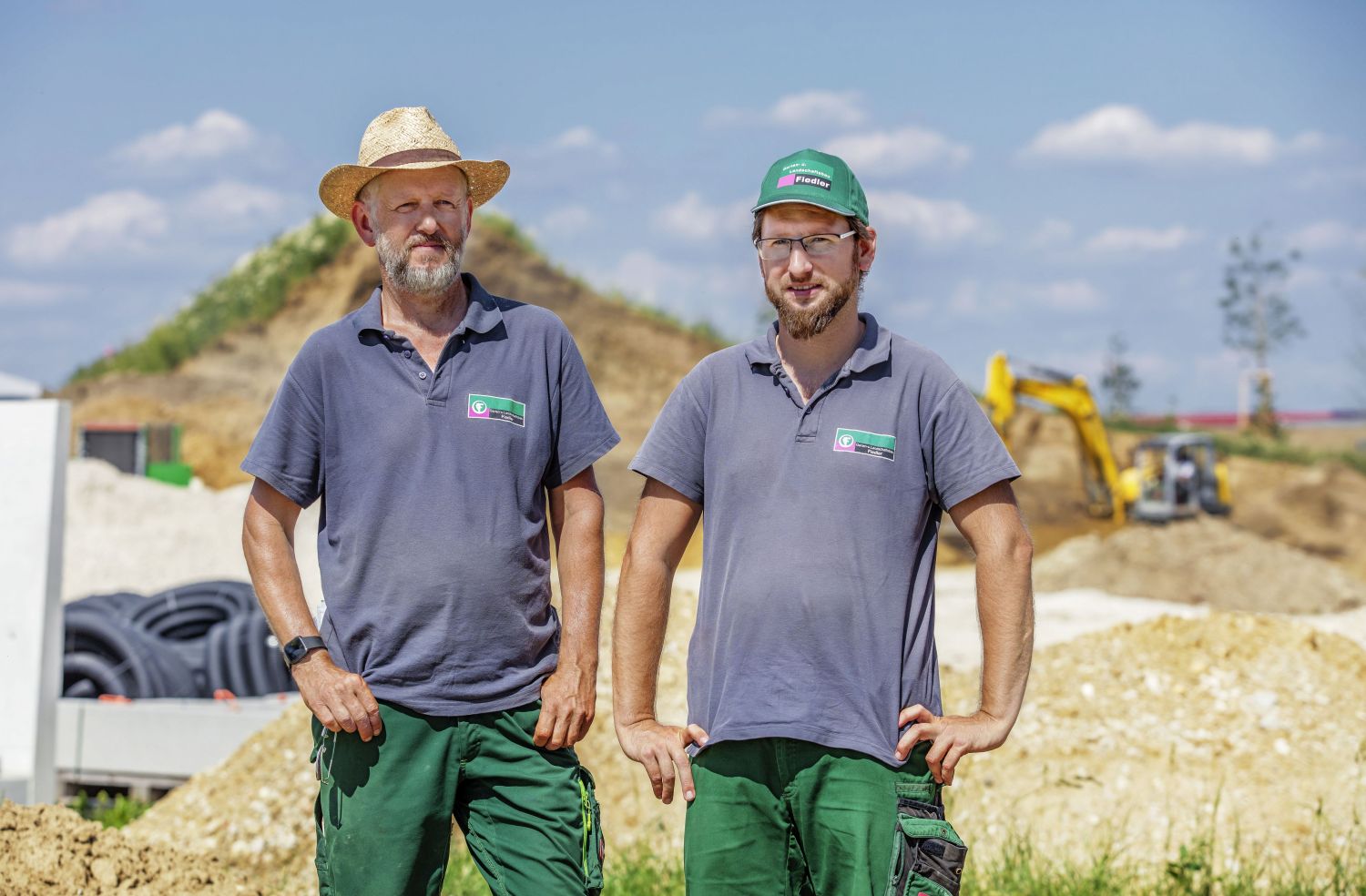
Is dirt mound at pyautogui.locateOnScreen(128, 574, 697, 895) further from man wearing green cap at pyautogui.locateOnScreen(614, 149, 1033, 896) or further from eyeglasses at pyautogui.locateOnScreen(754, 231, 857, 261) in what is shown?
eyeglasses at pyautogui.locateOnScreen(754, 231, 857, 261)

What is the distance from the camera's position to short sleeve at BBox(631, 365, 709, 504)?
3.22 metres

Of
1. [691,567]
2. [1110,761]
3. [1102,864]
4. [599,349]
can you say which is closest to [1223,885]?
[1102,864]

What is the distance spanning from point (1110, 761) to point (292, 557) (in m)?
5.67

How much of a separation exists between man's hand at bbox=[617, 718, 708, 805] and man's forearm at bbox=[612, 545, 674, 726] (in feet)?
0.16

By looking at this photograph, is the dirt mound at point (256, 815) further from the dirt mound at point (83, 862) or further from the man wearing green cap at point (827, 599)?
the man wearing green cap at point (827, 599)

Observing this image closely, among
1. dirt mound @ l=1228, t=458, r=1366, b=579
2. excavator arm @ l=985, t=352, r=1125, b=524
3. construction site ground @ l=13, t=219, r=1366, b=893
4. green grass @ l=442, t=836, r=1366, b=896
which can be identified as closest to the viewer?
green grass @ l=442, t=836, r=1366, b=896

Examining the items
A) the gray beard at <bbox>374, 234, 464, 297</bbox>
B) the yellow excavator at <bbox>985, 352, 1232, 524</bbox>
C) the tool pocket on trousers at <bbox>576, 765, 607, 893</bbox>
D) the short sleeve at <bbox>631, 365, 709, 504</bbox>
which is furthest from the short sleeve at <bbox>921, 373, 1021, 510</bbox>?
the yellow excavator at <bbox>985, 352, 1232, 524</bbox>

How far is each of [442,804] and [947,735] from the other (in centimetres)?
123

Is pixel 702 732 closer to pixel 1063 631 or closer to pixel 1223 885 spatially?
pixel 1223 885

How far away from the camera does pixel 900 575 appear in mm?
3043

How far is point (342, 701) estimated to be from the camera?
3.27 m

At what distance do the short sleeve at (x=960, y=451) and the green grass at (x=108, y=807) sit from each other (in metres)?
6.31

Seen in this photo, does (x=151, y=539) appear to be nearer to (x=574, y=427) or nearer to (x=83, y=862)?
(x=83, y=862)

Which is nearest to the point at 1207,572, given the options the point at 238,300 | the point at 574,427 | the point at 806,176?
the point at 574,427
